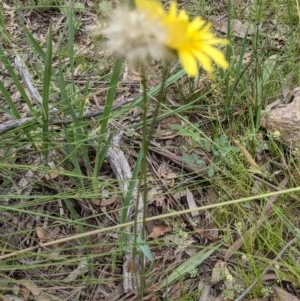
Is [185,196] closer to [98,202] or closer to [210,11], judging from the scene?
[98,202]

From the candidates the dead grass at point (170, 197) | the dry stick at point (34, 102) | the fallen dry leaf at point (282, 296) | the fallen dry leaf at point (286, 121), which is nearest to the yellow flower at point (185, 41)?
the dead grass at point (170, 197)

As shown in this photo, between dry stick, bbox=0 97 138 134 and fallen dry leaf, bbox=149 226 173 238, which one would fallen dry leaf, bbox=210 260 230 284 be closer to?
fallen dry leaf, bbox=149 226 173 238

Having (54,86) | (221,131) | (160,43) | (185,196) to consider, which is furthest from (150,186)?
(160,43)

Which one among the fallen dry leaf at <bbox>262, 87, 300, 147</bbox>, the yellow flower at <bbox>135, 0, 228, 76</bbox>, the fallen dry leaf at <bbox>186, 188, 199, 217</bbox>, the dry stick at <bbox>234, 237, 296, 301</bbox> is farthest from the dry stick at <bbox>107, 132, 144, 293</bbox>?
the yellow flower at <bbox>135, 0, 228, 76</bbox>

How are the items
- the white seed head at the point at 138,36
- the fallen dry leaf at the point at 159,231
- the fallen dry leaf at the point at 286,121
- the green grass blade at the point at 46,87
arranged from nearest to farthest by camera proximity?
the white seed head at the point at 138,36 < the green grass blade at the point at 46,87 < the fallen dry leaf at the point at 159,231 < the fallen dry leaf at the point at 286,121

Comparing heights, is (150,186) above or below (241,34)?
below

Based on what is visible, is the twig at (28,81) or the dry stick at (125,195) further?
the twig at (28,81)

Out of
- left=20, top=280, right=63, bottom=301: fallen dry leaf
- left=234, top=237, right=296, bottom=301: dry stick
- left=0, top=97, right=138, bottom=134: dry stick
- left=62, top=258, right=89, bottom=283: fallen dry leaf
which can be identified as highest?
left=0, top=97, right=138, bottom=134: dry stick

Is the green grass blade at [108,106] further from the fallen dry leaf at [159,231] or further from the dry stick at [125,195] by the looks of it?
the fallen dry leaf at [159,231]
